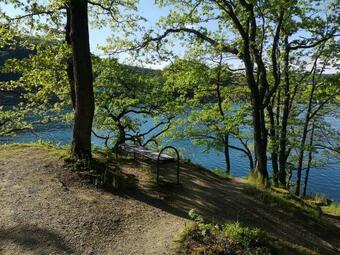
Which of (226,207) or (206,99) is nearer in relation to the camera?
(226,207)

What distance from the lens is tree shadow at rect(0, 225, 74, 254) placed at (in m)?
5.36

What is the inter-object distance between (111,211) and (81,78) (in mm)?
3220

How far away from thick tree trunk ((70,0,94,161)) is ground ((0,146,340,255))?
2.04 feet

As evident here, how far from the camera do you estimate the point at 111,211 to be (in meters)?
6.80

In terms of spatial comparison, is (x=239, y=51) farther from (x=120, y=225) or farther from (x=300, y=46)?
(x=120, y=225)

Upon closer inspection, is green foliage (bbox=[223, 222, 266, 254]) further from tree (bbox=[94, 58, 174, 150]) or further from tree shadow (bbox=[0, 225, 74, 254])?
tree (bbox=[94, 58, 174, 150])

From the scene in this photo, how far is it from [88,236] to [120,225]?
0.66 metres

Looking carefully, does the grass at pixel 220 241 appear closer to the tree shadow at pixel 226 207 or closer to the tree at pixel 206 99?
the tree shadow at pixel 226 207

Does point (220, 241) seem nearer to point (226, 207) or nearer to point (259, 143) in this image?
point (226, 207)

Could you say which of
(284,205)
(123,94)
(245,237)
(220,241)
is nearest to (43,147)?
(123,94)

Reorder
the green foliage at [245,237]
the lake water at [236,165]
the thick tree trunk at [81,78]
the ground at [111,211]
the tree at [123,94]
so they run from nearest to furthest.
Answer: the ground at [111,211] < the green foliage at [245,237] < the thick tree trunk at [81,78] < the tree at [123,94] < the lake water at [236,165]

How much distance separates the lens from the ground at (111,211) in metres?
5.71

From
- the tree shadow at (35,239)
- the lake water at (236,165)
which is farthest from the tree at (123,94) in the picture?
the lake water at (236,165)

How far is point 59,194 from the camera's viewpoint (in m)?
7.23
